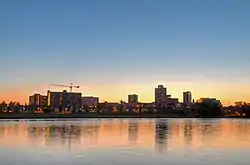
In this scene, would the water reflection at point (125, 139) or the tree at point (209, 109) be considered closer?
the water reflection at point (125, 139)

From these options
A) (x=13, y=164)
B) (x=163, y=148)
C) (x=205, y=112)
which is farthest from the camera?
(x=205, y=112)

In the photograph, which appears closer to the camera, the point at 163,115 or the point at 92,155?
the point at 92,155

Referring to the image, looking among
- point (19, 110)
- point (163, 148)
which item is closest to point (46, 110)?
point (19, 110)

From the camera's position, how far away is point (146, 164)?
17.8 metres

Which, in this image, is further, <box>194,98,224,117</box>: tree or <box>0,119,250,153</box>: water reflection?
<box>194,98,224,117</box>: tree

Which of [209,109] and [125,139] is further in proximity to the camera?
[209,109]

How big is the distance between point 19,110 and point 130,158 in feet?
602

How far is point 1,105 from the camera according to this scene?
614 feet

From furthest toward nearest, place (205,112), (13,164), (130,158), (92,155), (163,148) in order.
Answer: (205,112)
(163,148)
(92,155)
(130,158)
(13,164)

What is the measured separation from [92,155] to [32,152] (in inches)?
144

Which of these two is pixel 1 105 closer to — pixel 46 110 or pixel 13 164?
pixel 46 110

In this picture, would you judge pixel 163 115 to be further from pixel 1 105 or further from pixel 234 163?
pixel 234 163

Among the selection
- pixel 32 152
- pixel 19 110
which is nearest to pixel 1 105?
pixel 19 110

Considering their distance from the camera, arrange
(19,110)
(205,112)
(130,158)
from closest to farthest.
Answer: (130,158) < (205,112) < (19,110)
